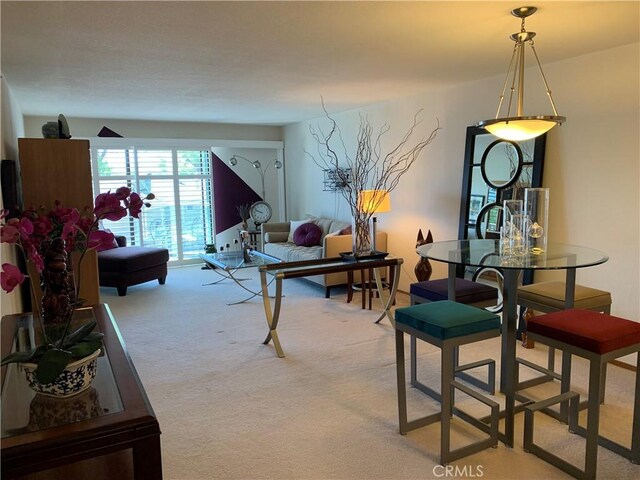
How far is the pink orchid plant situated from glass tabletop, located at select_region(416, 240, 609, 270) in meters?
1.67

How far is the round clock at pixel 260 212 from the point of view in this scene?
7.87 meters

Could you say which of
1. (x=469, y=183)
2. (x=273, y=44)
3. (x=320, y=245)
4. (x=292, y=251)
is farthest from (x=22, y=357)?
(x=320, y=245)

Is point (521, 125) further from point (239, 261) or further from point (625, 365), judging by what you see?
point (239, 261)

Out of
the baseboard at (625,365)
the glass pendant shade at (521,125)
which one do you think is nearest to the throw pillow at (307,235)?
the baseboard at (625,365)

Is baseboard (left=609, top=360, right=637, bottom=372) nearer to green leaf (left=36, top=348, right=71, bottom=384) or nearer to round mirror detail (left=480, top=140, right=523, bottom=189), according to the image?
round mirror detail (left=480, top=140, right=523, bottom=189)

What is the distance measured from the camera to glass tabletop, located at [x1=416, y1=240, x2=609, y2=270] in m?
2.39

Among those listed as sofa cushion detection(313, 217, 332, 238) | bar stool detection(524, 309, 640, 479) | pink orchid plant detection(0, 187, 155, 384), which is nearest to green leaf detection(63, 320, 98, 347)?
pink orchid plant detection(0, 187, 155, 384)

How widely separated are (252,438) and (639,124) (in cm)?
324

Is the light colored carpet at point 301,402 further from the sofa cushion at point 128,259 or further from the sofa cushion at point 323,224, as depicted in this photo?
the sofa cushion at point 323,224

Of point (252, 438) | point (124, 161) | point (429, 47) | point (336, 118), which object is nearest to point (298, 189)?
point (336, 118)

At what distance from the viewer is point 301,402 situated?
293 centimetres

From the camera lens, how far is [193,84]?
4.33 metres

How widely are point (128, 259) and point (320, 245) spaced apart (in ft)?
8.00

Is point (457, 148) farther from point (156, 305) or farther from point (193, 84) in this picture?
point (156, 305)
